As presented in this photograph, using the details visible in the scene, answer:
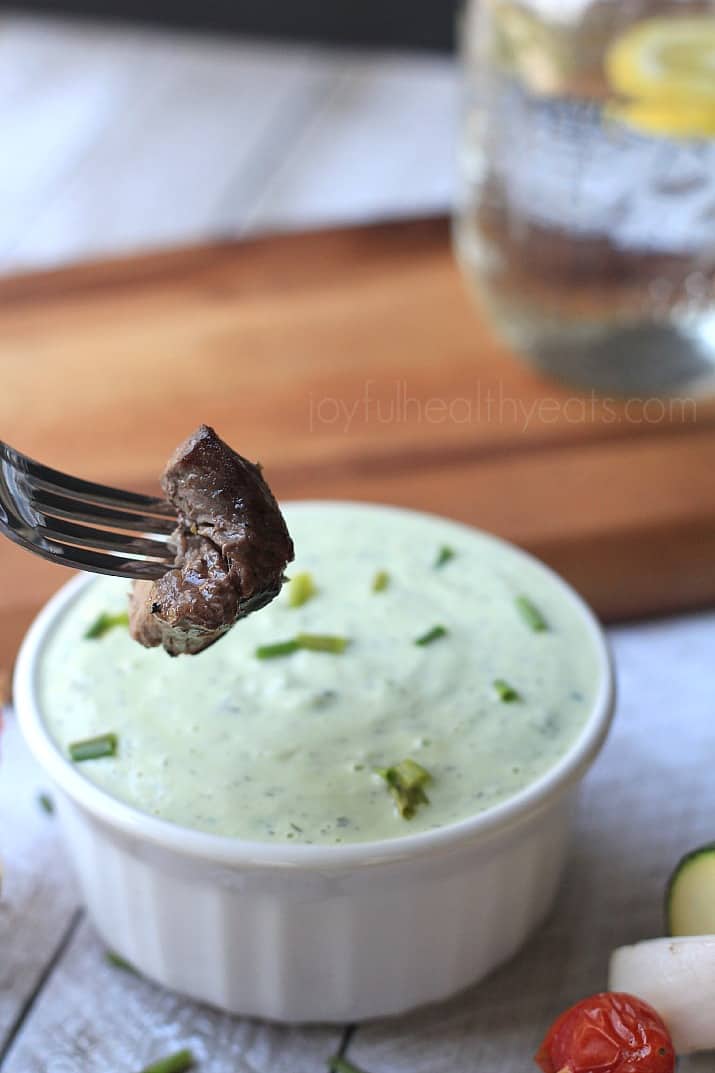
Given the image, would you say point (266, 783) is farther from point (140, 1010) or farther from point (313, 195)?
point (313, 195)

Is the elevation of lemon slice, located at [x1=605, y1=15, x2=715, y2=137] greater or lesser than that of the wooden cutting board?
greater

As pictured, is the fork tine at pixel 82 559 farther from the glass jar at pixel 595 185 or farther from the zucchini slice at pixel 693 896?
the glass jar at pixel 595 185

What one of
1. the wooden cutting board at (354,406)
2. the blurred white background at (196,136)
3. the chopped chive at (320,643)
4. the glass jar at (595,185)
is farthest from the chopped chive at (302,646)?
the blurred white background at (196,136)

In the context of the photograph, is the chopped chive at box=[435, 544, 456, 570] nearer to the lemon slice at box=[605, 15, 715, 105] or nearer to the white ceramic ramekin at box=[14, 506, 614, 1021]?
the white ceramic ramekin at box=[14, 506, 614, 1021]

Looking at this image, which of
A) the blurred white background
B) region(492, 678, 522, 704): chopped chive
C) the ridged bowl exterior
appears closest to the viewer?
the ridged bowl exterior

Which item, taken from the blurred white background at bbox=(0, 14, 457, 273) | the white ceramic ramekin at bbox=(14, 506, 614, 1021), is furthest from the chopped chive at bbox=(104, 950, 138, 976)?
the blurred white background at bbox=(0, 14, 457, 273)
